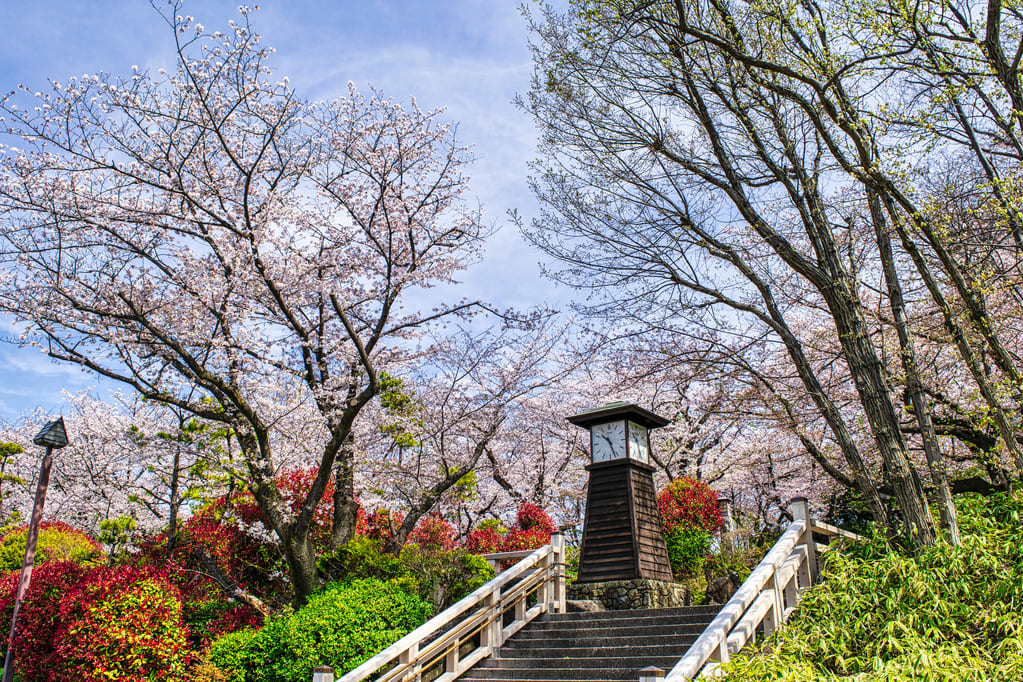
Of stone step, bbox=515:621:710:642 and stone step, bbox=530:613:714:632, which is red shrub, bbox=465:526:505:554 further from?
stone step, bbox=515:621:710:642

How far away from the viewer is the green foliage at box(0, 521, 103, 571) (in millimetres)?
11945

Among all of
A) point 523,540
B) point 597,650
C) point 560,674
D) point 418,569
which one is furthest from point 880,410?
point 523,540

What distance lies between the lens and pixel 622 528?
Answer: 30.1ft

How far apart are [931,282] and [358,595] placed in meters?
7.40

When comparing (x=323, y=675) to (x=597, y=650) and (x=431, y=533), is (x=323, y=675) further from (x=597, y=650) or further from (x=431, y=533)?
(x=431, y=533)

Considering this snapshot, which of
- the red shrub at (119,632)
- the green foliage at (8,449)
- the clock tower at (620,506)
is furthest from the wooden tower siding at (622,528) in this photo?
the green foliage at (8,449)

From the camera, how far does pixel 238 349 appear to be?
920 centimetres

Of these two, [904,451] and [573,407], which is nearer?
[904,451]

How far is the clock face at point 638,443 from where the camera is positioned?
976cm

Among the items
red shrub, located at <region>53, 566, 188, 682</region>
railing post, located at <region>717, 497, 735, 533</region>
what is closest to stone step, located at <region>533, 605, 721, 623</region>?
red shrub, located at <region>53, 566, 188, 682</region>

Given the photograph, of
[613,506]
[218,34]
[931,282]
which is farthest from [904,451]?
[218,34]

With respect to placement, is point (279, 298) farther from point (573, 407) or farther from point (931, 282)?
point (573, 407)

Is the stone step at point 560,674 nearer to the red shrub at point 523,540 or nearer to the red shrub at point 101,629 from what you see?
the red shrub at point 101,629

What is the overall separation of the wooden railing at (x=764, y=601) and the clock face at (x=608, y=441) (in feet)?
9.59
